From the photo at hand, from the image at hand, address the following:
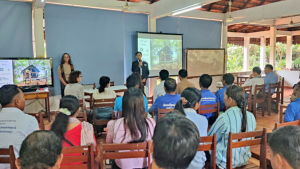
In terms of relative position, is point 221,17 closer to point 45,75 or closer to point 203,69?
point 203,69

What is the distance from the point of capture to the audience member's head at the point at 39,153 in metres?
0.96

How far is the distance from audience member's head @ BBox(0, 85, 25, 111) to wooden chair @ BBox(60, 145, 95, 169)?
94 centimetres

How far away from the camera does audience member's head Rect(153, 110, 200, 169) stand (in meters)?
0.80

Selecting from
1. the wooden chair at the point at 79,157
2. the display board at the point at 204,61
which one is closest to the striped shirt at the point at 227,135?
the wooden chair at the point at 79,157

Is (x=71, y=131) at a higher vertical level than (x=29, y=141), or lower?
lower

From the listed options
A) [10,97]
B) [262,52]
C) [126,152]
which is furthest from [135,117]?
[262,52]

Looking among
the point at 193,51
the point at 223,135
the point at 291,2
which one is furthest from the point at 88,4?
the point at 291,2

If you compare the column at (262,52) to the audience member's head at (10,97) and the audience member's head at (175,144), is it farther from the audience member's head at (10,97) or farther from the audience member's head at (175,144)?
the audience member's head at (175,144)

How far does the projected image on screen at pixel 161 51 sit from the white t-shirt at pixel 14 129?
16.0 ft

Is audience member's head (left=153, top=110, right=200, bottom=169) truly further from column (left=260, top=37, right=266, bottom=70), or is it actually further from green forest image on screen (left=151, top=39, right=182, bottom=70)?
column (left=260, top=37, right=266, bottom=70)

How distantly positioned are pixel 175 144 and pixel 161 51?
20.6 feet

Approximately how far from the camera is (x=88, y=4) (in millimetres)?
5656

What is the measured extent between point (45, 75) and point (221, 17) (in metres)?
6.85

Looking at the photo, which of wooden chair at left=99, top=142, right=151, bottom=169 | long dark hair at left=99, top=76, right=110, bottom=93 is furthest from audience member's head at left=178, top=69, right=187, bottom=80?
wooden chair at left=99, top=142, right=151, bottom=169
